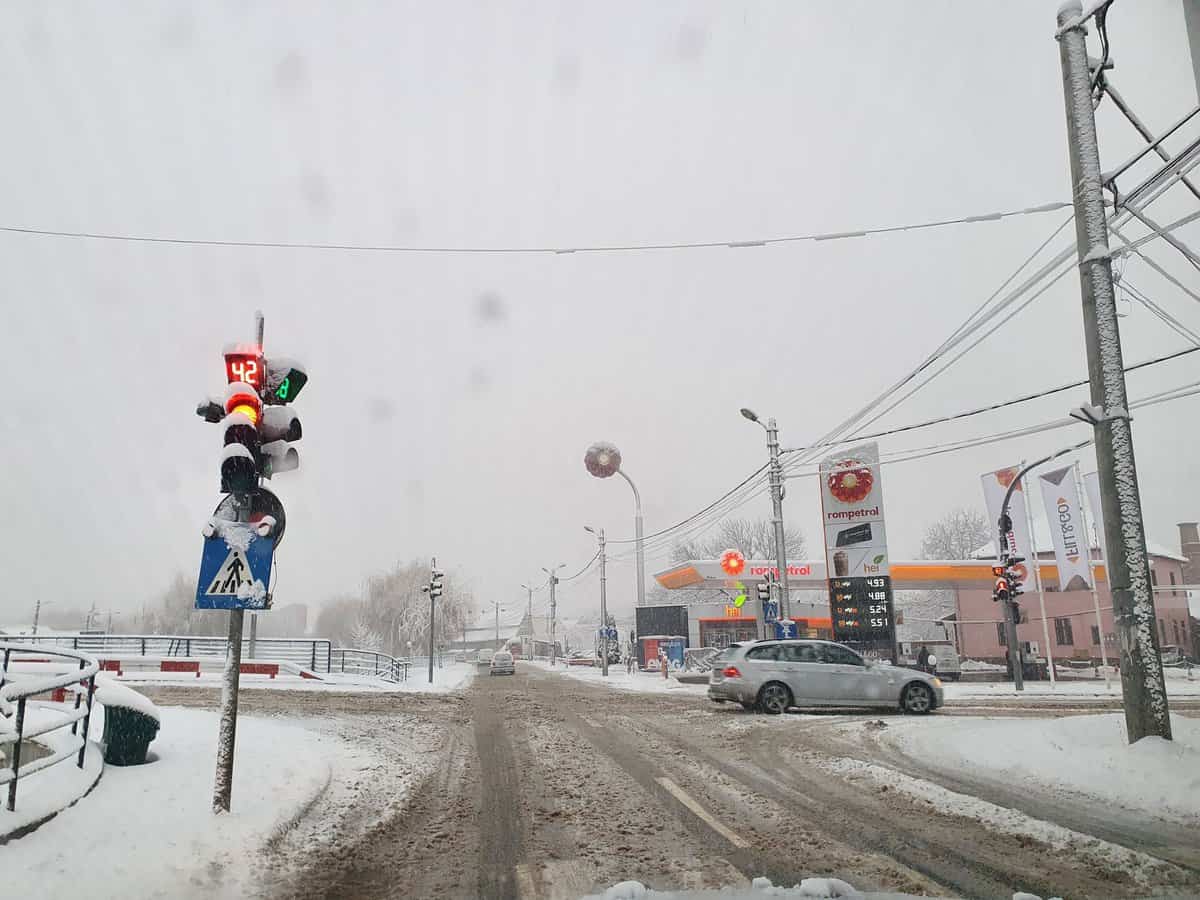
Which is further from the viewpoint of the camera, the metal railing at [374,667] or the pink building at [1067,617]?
the pink building at [1067,617]

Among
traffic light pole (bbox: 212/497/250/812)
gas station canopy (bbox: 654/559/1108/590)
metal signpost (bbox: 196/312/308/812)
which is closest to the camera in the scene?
traffic light pole (bbox: 212/497/250/812)

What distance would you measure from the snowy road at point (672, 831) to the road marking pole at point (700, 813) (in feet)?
0.10

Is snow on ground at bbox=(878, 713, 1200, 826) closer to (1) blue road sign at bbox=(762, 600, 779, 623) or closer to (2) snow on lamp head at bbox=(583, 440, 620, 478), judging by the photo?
(1) blue road sign at bbox=(762, 600, 779, 623)

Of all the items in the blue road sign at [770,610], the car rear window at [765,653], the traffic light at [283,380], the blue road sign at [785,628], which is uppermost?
the traffic light at [283,380]

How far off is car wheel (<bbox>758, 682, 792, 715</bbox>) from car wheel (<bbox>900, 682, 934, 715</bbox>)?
7.84ft

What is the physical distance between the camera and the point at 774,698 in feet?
53.9

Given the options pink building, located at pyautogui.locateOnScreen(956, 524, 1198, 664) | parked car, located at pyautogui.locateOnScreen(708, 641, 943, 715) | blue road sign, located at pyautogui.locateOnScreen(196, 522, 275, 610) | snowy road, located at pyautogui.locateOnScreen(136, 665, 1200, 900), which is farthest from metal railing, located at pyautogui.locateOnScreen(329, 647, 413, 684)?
pink building, located at pyautogui.locateOnScreen(956, 524, 1198, 664)

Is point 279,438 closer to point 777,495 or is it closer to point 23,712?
point 23,712

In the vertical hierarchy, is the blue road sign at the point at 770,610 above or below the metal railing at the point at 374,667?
above

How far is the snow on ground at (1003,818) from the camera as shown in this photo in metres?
5.65

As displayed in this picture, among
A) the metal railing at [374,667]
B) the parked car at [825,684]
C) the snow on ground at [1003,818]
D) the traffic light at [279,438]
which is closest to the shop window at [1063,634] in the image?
the parked car at [825,684]

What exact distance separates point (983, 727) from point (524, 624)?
127744 millimetres

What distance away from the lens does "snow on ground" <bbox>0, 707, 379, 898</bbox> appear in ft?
15.7

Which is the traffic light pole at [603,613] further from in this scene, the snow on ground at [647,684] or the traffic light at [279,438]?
the traffic light at [279,438]
